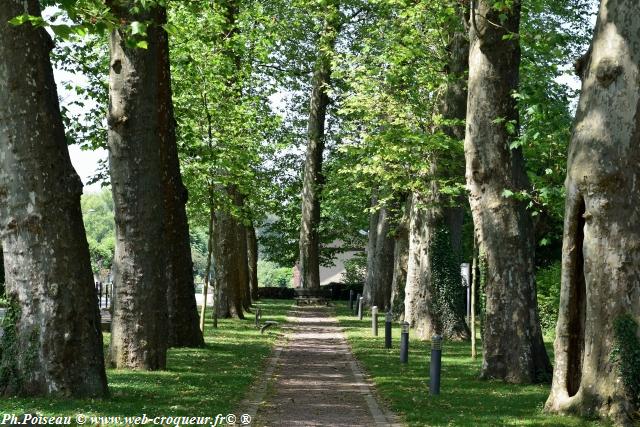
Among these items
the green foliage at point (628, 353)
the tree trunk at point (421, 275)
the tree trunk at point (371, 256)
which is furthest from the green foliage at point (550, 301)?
the tree trunk at point (371, 256)

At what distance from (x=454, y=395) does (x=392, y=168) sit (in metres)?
15.5

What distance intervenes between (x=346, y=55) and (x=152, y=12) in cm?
1394

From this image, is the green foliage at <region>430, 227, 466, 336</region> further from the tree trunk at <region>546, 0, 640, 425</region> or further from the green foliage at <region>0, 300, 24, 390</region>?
the green foliage at <region>0, 300, 24, 390</region>

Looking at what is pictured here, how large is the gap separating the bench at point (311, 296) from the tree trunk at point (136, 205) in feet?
125

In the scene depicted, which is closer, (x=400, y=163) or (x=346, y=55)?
(x=400, y=163)

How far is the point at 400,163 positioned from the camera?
30438 millimetres

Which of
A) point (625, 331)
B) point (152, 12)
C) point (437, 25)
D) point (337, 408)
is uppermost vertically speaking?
point (437, 25)

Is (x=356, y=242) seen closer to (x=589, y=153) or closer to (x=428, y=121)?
(x=428, y=121)

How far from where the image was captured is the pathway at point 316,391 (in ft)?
44.1

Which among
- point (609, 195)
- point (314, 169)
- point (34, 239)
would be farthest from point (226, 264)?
point (609, 195)

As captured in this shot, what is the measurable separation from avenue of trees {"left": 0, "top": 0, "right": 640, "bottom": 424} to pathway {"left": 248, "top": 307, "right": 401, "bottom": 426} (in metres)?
2.12

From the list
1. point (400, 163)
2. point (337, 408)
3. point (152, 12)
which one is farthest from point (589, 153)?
point (400, 163)

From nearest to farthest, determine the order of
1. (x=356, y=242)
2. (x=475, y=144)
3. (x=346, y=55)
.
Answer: (x=475, y=144)
(x=346, y=55)
(x=356, y=242)

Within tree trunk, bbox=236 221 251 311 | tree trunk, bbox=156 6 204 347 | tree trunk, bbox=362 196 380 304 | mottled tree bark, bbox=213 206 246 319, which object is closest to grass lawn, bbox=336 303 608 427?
tree trunk, bbox=156 6 204 347
